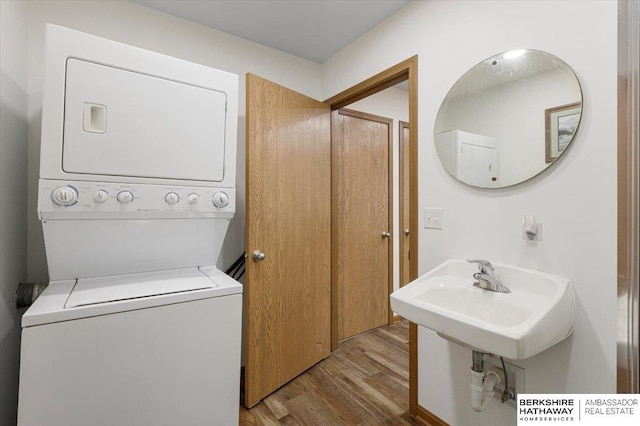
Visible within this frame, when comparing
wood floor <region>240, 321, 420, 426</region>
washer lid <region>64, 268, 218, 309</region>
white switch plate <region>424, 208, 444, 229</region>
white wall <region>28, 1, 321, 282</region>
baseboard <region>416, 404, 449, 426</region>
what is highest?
white wall <region>28, 1, 321, 282</region>

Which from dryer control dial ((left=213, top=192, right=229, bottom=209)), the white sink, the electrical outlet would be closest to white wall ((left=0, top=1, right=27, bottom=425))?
dryer control dial ((left=213, top=192, right=229, bottom=209))

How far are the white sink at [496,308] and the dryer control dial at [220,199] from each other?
3.01ft

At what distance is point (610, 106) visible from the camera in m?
1.02

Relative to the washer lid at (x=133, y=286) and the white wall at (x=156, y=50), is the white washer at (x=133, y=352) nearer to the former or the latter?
the washer lid at (x=133, y=286)

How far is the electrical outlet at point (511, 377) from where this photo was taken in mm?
1248

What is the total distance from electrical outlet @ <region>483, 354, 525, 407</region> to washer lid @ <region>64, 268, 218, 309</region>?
52.3 inches

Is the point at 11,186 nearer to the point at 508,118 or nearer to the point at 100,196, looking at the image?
the point at 100,196

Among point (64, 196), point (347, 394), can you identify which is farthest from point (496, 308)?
point (64, 196)

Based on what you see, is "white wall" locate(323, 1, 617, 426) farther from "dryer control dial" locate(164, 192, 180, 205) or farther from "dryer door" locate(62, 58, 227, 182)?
"dryer control dial" locate(164, 192, 180, 205)

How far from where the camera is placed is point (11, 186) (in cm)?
128

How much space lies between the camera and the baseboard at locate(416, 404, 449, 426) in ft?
5.12

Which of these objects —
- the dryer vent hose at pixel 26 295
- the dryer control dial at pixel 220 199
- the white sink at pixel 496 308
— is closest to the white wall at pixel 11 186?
the dryer vent hose at pixel 26 295

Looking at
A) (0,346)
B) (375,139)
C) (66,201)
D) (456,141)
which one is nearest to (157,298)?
(66,201)

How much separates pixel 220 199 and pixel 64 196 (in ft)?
1.93
